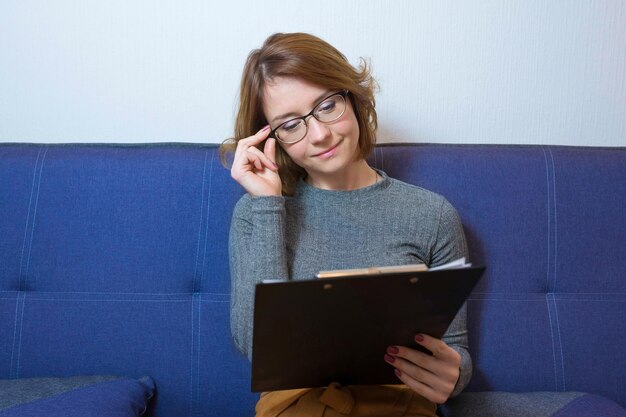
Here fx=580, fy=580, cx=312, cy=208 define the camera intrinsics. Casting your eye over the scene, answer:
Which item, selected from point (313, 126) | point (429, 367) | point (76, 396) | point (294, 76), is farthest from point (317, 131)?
point (76, 396)

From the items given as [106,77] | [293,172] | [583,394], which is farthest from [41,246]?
[583,394]

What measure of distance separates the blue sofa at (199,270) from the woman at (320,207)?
0.16 m

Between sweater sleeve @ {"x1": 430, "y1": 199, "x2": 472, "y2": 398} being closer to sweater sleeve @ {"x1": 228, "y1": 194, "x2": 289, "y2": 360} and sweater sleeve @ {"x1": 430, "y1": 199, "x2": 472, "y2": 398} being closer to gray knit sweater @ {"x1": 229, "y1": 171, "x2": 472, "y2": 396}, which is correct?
gray knit sweater @ {"x1": 229, "y1": 171, "x2": 472, "y2": 396}

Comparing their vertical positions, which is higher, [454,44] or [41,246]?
[454,44]

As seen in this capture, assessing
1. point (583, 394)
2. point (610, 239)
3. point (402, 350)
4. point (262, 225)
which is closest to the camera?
point (402, 350)

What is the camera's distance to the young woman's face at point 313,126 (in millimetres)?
1103

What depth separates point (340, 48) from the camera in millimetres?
1467

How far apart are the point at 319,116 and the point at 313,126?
0.03m

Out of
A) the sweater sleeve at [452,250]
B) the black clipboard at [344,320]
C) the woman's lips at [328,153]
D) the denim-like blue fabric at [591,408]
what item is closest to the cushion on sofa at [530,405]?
the denim-like blue fabric at [591,408]

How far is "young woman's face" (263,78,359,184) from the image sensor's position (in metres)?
1.10

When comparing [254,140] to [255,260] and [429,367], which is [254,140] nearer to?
[255,260]

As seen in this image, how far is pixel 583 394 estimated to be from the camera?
123 centimetres

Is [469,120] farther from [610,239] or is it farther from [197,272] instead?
[197,272]

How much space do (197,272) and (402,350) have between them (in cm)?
55
